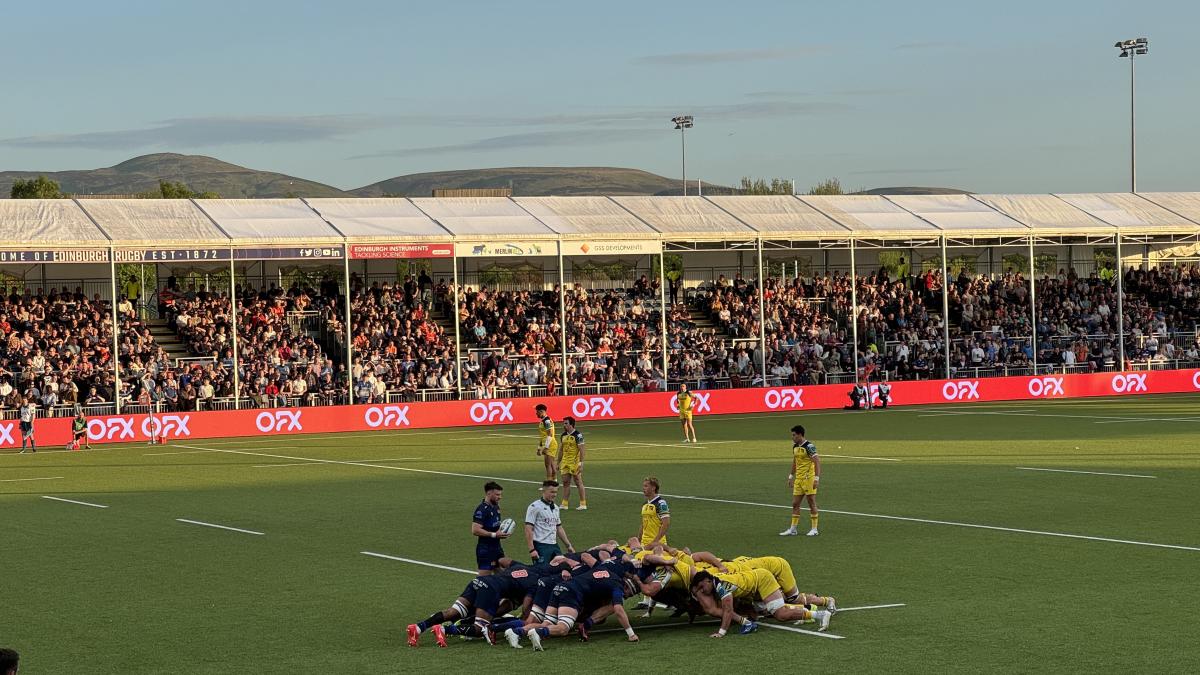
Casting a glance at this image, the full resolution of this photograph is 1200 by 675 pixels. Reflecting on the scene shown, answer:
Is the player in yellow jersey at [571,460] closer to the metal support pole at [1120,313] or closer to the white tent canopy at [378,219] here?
the white tent canopy at [378,219]

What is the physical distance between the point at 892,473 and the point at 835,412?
2017 centimetres

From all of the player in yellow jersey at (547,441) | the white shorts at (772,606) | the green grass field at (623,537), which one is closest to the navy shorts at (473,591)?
the green grass field at (623,537)

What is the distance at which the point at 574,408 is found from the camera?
49000 millimetres

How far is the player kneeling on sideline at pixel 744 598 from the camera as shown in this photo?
46.5ft

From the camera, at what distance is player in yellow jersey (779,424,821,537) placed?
835 inches

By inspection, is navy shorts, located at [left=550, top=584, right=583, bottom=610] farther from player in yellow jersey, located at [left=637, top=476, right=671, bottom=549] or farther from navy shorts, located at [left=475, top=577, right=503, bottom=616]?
player in yellow jersey, located at [left=637, top=476, right=671, bottom=549]


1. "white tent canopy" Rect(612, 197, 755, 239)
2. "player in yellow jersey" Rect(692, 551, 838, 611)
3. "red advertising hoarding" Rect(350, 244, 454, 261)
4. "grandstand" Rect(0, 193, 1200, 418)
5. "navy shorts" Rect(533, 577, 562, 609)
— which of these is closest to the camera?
"navy shorts" Rect(533, 577, 562, 609)

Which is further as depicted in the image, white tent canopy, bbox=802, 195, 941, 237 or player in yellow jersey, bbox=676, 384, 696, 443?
white tent canopy, bbox=802, 195, 941, 237

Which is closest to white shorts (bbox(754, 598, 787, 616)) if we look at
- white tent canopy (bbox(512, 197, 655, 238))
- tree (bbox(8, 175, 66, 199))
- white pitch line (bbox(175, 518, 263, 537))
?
white pitch line (bbox(175, 518, 263, 537))

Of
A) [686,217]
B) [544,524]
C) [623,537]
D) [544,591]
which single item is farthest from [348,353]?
[544,591]

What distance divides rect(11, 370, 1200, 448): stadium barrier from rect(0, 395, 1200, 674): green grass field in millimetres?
3446

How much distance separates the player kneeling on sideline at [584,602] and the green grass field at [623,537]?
0.19 m

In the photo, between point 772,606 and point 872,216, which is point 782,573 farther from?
point 872,216

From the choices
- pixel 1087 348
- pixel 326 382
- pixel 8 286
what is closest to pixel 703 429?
pixel 326 382
